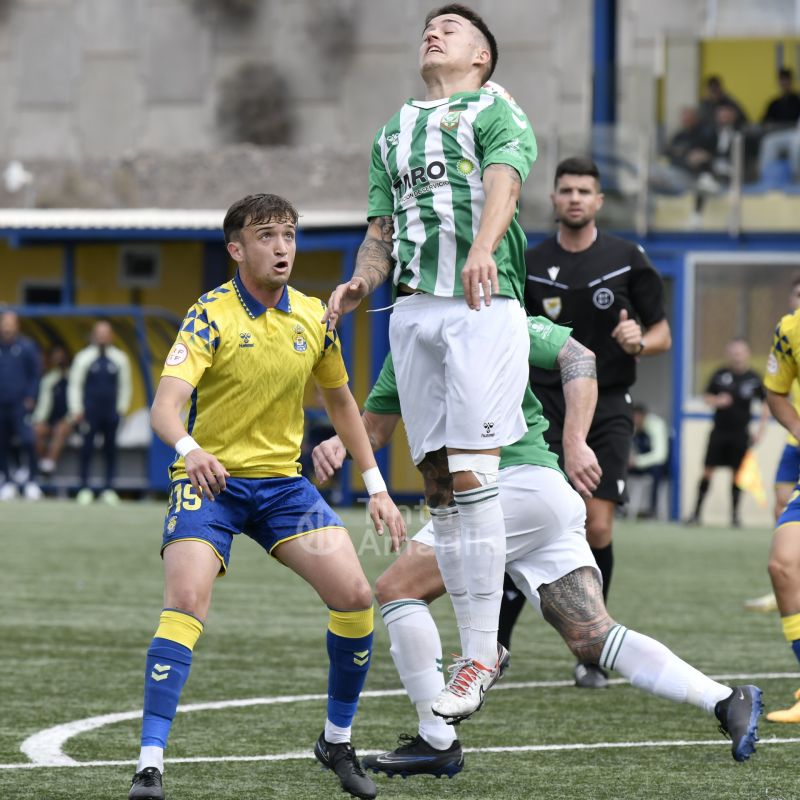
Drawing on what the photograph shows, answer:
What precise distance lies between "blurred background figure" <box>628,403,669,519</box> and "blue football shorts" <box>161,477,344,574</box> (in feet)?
53.5

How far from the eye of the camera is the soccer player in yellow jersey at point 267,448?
215 inches

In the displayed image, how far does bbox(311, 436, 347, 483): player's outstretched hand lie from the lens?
18.9ft

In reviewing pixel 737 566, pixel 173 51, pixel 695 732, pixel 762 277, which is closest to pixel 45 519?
pixel 737 566

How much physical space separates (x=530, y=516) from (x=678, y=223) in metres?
16.4

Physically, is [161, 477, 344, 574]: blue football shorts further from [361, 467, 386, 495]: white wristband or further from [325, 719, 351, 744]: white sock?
[325, 719, 351, 744]: white sock

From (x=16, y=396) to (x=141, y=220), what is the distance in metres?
3.83

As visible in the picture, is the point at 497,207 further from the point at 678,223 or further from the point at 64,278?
the point at 64,278

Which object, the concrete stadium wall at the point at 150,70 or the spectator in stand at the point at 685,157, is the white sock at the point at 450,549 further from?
the concrete stadium wall at the point at 150,70

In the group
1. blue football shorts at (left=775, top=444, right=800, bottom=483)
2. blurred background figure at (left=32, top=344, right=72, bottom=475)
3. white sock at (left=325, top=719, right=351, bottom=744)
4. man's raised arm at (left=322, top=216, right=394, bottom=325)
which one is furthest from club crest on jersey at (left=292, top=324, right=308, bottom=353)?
blurred background figure at (left=32, top=344, right=72, bottom=475)

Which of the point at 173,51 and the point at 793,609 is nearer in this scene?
the point at 793,609

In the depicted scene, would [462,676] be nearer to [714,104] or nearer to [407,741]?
[407,741]

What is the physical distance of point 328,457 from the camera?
579cm

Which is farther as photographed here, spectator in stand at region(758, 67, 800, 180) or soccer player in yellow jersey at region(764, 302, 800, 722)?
spectator in stand at region(758, 67, 800, 180)

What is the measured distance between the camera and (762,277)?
71.2 feet
